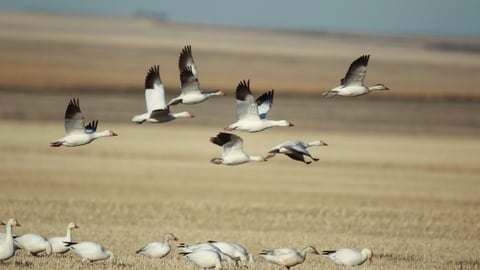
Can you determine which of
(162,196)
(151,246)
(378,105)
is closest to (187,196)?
(162,196)

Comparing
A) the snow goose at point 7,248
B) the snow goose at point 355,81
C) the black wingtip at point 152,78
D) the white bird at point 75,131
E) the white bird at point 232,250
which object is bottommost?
the white bird at point 232,250

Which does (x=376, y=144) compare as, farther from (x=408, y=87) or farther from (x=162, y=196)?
(x=408, y=87)

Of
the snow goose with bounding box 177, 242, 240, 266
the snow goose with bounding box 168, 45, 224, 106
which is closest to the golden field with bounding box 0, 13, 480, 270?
the snow goose with bounding box 177, 242, 240, 266

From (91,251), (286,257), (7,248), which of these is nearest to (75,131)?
(91,251)

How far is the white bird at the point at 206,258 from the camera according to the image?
1320 centimetres

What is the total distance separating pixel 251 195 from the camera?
2670 centimetres

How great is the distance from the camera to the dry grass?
715 inches

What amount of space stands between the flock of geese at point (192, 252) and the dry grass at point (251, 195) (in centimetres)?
22

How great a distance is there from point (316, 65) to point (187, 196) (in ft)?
252

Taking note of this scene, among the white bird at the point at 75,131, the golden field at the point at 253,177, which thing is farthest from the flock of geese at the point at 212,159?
the golden field at the point at 253,177

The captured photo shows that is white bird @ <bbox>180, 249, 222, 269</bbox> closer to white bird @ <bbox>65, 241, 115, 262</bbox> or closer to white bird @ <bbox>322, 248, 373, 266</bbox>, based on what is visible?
white bird @ <bbox>65, 241, 115, 262</bbox>

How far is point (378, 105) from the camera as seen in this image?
56.4 m

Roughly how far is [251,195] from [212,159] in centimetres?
1112

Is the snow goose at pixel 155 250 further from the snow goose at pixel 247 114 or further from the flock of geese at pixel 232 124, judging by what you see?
the snow goose at pixel 247 114
